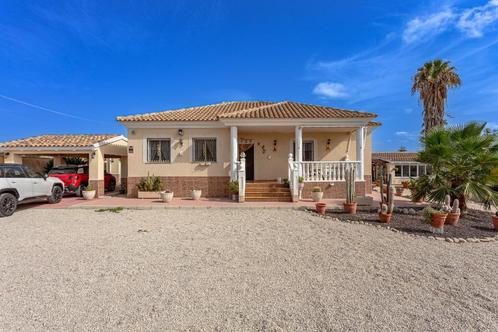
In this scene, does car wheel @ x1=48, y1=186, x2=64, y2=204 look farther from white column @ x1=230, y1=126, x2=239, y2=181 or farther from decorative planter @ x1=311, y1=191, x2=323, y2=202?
decorative planter @ x1=311, y1=191, x2=323, y2=202

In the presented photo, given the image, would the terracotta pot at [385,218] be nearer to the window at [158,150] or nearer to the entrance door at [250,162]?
the entrance door at [250,162]

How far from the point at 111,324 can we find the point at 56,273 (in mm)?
2154

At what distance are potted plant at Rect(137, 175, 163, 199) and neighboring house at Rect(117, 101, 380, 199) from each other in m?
0.43

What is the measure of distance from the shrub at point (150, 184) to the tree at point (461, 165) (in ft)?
37.2

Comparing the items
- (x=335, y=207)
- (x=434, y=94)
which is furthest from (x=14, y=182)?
(x=434, y=94)

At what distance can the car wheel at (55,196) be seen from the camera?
36.1 feet

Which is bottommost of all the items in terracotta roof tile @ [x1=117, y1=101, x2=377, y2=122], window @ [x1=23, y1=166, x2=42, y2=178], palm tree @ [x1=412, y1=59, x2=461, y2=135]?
window @ [x1=23, y1=166, x2=42, y2=178]

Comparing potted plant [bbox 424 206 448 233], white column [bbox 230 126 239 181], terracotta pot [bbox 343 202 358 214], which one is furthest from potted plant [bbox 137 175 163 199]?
potted plant [bbox 424 206 448 233]

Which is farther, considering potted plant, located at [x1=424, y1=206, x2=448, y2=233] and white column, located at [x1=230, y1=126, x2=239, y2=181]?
white column, located at [x1=230, y1=126, x2=239, y2=181]

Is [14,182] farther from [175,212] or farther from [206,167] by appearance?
[206,167]

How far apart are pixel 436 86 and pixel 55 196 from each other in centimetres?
2656

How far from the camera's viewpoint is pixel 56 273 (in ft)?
13.5

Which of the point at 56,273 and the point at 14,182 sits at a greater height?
the point at 14,182

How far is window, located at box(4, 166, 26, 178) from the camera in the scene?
898cm
